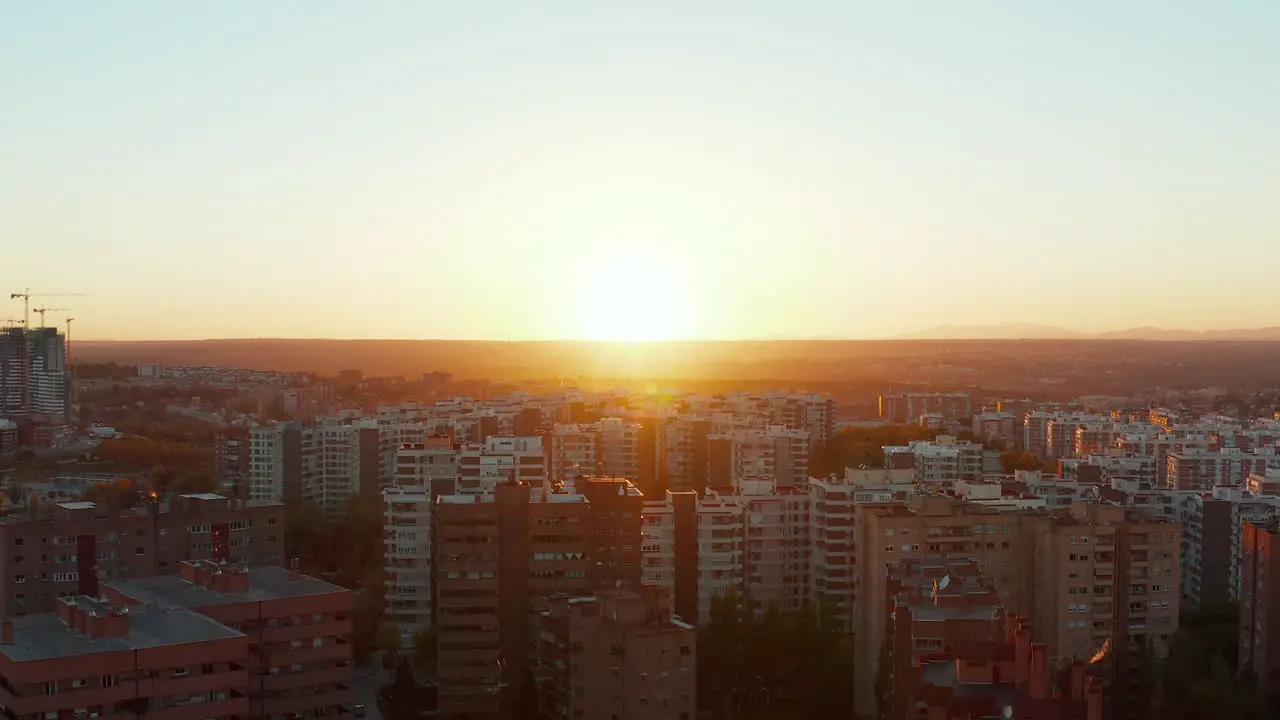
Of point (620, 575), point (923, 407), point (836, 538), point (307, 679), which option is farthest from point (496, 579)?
point (923, 407)

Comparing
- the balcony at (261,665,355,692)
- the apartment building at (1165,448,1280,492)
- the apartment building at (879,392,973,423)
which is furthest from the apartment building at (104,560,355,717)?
the apartment building at (879,392,973,423)

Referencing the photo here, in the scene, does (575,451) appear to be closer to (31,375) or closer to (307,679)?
(307,679)

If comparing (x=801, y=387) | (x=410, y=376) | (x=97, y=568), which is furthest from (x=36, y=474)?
(x=801, y=387)

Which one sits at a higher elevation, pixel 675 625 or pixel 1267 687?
pixel 675 625

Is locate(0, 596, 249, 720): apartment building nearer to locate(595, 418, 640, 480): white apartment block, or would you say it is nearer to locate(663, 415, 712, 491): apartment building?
locate(663, 415, 712, 491): apartment building

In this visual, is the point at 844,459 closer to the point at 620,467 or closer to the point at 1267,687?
the point at 620,467

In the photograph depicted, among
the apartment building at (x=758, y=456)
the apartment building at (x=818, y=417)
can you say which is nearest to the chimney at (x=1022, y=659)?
the apartment building at (x=758, y=456)

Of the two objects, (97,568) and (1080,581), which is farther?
(97,568)
